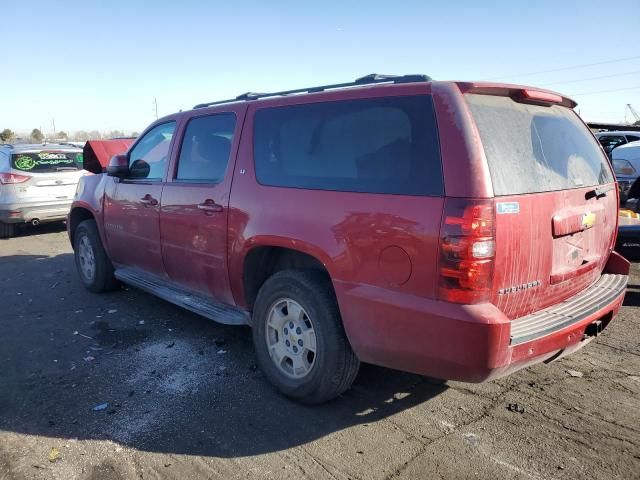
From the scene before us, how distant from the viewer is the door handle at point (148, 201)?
474 cm

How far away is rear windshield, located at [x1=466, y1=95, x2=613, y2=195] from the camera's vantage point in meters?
2.72

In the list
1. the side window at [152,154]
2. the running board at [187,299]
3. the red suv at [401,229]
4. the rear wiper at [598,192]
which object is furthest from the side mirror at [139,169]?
the rear wiper at [598,192]

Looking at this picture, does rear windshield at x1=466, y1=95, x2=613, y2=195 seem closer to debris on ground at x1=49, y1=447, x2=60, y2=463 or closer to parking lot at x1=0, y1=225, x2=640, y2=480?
parking lot at x1=0, y1=225, x2=640, y2=480

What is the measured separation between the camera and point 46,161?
10.2 m

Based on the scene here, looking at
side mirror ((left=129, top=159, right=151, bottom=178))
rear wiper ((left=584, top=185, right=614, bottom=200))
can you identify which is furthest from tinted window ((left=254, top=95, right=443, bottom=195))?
side mirror ((left=129, top=159, right=151, bottom=178))

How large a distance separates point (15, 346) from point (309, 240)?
3133 millimetres

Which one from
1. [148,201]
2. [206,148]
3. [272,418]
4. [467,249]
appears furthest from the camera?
[148,201]

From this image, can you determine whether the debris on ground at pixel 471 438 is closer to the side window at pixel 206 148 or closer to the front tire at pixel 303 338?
the front tire at pixel 303 338

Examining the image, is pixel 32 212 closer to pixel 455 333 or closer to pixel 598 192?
pixel 455 333

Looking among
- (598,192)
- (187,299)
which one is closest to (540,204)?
(598,192)

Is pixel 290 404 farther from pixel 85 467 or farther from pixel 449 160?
pixel 449 160

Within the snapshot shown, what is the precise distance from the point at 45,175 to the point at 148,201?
648 centimetres

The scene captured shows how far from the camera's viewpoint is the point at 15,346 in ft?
15.0

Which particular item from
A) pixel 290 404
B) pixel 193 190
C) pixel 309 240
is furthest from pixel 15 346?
pixel 309 240
